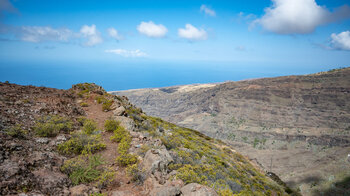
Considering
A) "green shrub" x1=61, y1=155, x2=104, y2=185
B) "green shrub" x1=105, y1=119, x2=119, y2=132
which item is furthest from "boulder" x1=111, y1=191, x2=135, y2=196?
"green shrub" x1=105, y1=119, x2=119, y2=132

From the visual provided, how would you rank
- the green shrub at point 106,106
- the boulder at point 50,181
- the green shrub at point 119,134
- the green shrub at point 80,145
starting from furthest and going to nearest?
the green shrub at point 106,106
the green shrub at point 119,134
the green shrub at point 80,145
the boulder at point 50,181

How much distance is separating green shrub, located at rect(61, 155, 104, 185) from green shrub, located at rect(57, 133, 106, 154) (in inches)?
25.9

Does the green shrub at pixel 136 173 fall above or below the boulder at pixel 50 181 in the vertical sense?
below

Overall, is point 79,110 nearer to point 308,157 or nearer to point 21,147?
point 21,147

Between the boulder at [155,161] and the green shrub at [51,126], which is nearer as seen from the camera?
the boulder at [155,161]

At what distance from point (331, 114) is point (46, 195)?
140 meters

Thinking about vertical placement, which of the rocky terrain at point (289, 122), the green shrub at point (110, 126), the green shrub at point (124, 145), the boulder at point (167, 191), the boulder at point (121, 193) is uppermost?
the green shrub at point (110, 126)

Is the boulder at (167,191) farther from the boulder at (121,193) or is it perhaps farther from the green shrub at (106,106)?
the green shrub at (106,106)

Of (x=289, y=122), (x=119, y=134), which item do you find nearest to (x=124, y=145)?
(x=119, y=134)

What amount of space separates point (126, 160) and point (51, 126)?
369cm

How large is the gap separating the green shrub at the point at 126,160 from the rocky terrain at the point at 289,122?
163 feet

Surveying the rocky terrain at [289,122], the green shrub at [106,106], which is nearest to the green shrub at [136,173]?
the green shrub at [106,106]

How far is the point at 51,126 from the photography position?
7.15 meters

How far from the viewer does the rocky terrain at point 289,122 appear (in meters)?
57.6
